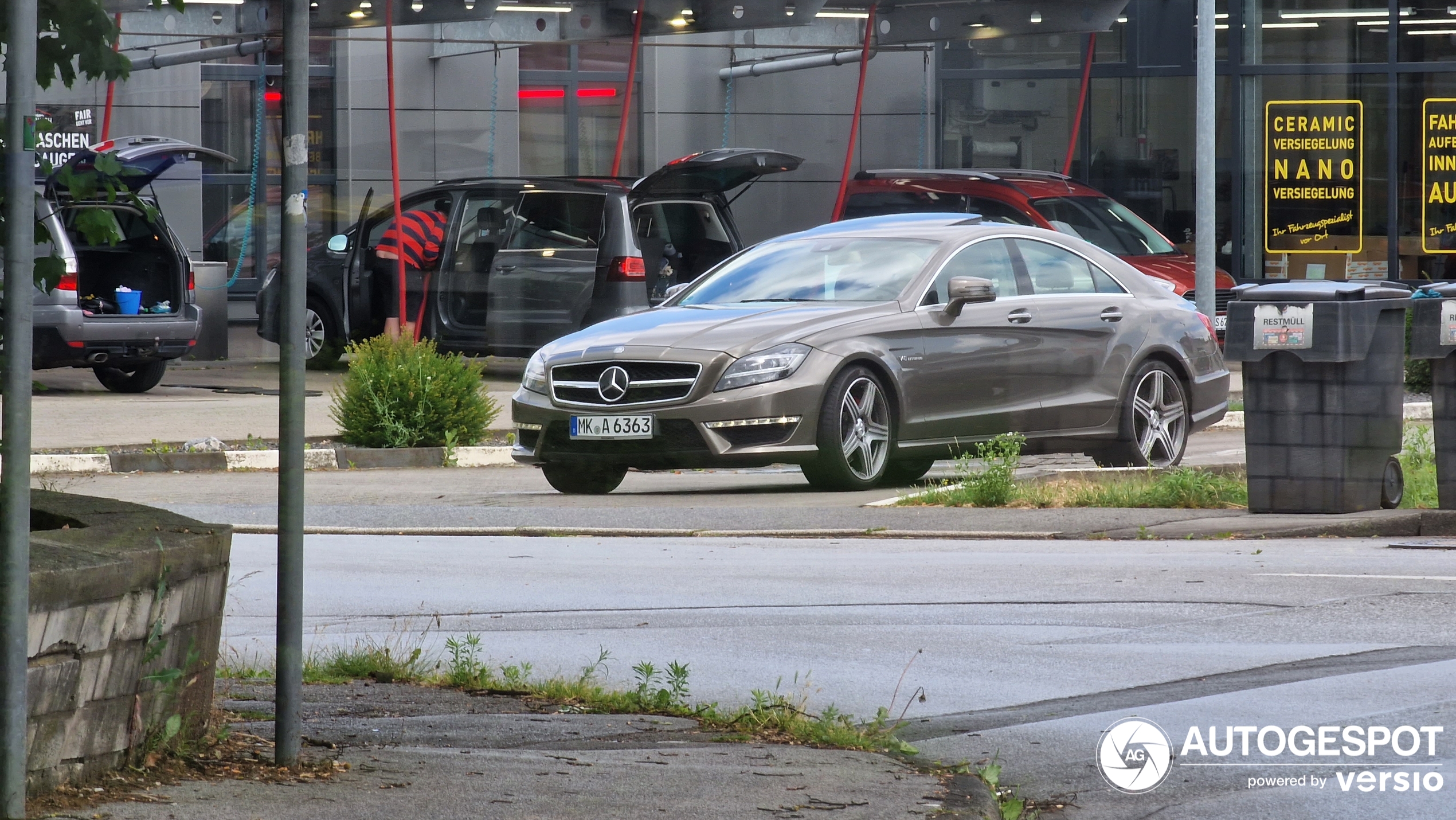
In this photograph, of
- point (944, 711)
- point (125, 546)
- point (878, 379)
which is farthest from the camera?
point (878, 379)

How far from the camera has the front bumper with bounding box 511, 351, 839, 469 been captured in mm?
11141

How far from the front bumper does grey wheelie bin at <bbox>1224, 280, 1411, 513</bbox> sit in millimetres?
2228

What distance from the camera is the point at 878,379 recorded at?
38.4 feet

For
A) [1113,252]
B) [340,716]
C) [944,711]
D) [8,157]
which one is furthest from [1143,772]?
[1113,252]

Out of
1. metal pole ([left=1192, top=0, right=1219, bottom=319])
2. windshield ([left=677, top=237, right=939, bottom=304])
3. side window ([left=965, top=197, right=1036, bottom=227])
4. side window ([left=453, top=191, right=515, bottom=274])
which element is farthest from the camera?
side window ([left=965, top=197, right=1036, bottom=227])

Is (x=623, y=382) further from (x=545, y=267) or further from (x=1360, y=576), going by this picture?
(x=545, y=267)

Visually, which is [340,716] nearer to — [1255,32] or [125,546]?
[125,546]

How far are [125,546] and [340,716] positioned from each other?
121 cm

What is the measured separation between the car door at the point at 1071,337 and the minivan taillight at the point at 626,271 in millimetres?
6780

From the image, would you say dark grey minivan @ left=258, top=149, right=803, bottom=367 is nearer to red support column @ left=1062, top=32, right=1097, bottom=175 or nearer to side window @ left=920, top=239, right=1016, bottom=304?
side window @ left=920, top=239, right=1016, bottom=304

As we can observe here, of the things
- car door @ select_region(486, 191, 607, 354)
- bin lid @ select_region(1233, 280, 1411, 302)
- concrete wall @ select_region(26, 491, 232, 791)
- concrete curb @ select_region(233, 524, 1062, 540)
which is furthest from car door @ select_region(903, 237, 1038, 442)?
car door @ select_region(486, 191, 607, 354)

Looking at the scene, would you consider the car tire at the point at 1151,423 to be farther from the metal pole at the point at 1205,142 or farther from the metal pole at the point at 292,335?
the metal pole at the point at 292,335

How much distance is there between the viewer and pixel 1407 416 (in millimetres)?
18328

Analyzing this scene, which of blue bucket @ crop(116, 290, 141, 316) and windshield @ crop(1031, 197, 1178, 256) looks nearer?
blue bucket @ crop(116, 290, 141, 316)
